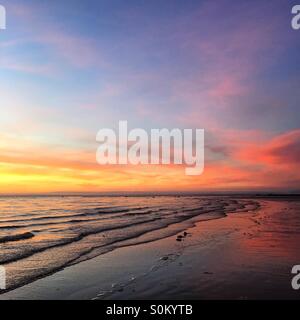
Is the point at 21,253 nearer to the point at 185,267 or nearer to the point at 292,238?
the point at 185,267

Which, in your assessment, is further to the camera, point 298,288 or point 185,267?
point 185,267

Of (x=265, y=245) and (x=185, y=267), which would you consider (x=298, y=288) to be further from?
(x=265, y=245)

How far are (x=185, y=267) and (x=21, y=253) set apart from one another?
8.97 meters

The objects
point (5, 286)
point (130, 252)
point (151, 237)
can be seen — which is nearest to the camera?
point (5, 286)

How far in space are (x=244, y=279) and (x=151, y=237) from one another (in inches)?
496
